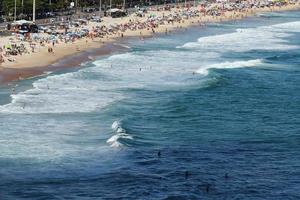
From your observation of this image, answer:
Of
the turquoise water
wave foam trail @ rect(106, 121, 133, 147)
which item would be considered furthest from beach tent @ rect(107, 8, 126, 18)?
wave foam trail @ rect(106, 121, 133, 147)

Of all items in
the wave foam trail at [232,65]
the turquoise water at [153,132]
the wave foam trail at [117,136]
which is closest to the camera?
the turquoise water at [153,132]

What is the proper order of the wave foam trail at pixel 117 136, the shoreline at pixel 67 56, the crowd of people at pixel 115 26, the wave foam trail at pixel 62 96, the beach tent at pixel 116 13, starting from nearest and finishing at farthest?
the wave foam trail at pixel 117 136, the wave foam trail at pixel 62 96, the shoreline at pixel 67 56, the crowd of people at pixel 115 26, the beach tent at pixel 116 13

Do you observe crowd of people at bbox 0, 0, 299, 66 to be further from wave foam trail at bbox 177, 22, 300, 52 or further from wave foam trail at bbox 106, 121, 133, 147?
wave foam trail at bbox 106, 121, 133, 147

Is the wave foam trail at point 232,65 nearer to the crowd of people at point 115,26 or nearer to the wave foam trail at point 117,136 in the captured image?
the crowd of people at point 115,26

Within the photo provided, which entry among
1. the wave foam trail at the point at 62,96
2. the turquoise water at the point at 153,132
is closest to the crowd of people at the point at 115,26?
the turquoise water at the point at 153,132

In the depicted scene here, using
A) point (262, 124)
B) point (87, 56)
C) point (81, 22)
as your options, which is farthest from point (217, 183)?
point (81, 22)

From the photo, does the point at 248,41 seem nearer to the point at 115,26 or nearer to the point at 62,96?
the point at 115,26

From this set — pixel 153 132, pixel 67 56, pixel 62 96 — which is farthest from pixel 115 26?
pixel 153 132
